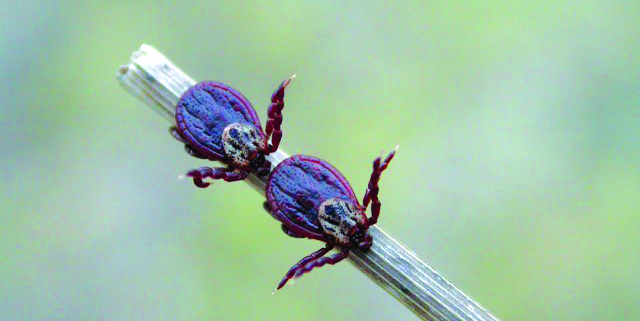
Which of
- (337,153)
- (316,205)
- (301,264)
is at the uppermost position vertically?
(316,205)

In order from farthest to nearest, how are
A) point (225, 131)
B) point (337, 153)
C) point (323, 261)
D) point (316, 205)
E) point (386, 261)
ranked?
1. point (337, 153)
2. point (225, 131)
3. point (316, 205)
4. point (323, 261)
5. point (386, 261)

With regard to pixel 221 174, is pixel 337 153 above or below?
below

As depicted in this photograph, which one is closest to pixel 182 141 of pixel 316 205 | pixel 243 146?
pixel 243 146

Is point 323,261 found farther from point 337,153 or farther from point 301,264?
point 337,153

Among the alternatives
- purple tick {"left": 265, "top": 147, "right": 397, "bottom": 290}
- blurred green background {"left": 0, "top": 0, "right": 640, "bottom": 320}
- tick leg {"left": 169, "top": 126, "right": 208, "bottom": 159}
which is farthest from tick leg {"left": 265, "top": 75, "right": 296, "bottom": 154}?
blurred green background {"left": 0, "top": 0, "right": 640, "bottom": 320}

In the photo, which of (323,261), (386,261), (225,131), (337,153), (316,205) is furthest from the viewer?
(337,153)

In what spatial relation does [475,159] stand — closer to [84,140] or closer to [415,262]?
[415,262]

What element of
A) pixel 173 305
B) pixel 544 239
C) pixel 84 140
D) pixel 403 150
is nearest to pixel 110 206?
pixel 84 140

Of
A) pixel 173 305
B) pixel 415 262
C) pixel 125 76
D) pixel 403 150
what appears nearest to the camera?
pixel 415 262
